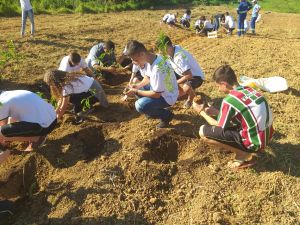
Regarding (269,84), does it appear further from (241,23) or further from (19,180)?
(241,23)

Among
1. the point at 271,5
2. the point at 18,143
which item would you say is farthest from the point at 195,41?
the point at 271,5

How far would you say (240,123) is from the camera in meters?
3.72

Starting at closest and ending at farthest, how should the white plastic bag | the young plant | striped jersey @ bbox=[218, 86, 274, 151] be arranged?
striped jersey @ bbox=[218, 86, 274, 151], the young plant, the white plastic bag

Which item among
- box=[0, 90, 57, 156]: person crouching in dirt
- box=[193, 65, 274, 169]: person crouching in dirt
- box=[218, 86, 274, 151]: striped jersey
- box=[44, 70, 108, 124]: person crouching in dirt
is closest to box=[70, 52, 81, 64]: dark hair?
box=[44, 70, 108, 124]: person crouching in dirt

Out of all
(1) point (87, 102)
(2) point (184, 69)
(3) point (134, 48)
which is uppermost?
(3) point (134, 48)

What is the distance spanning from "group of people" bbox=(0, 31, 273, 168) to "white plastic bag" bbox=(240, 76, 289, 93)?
1.23 m

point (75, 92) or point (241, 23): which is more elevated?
point (241, 23)

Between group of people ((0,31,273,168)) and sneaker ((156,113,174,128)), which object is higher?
group of people ((0,31,273,168))

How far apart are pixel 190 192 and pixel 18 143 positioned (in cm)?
269

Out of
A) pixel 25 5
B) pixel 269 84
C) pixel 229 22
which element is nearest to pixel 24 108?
pixel 269 84

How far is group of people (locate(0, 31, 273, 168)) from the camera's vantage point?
142 inches

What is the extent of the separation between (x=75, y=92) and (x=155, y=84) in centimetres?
141

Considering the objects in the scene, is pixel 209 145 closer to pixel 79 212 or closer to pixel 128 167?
pixel 128 167

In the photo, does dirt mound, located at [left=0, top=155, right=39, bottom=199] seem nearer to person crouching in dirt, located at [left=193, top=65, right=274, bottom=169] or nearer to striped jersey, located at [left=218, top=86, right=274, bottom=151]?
person crouching in dirt, located at [left=193, top=65, right=274, bottom=169]
